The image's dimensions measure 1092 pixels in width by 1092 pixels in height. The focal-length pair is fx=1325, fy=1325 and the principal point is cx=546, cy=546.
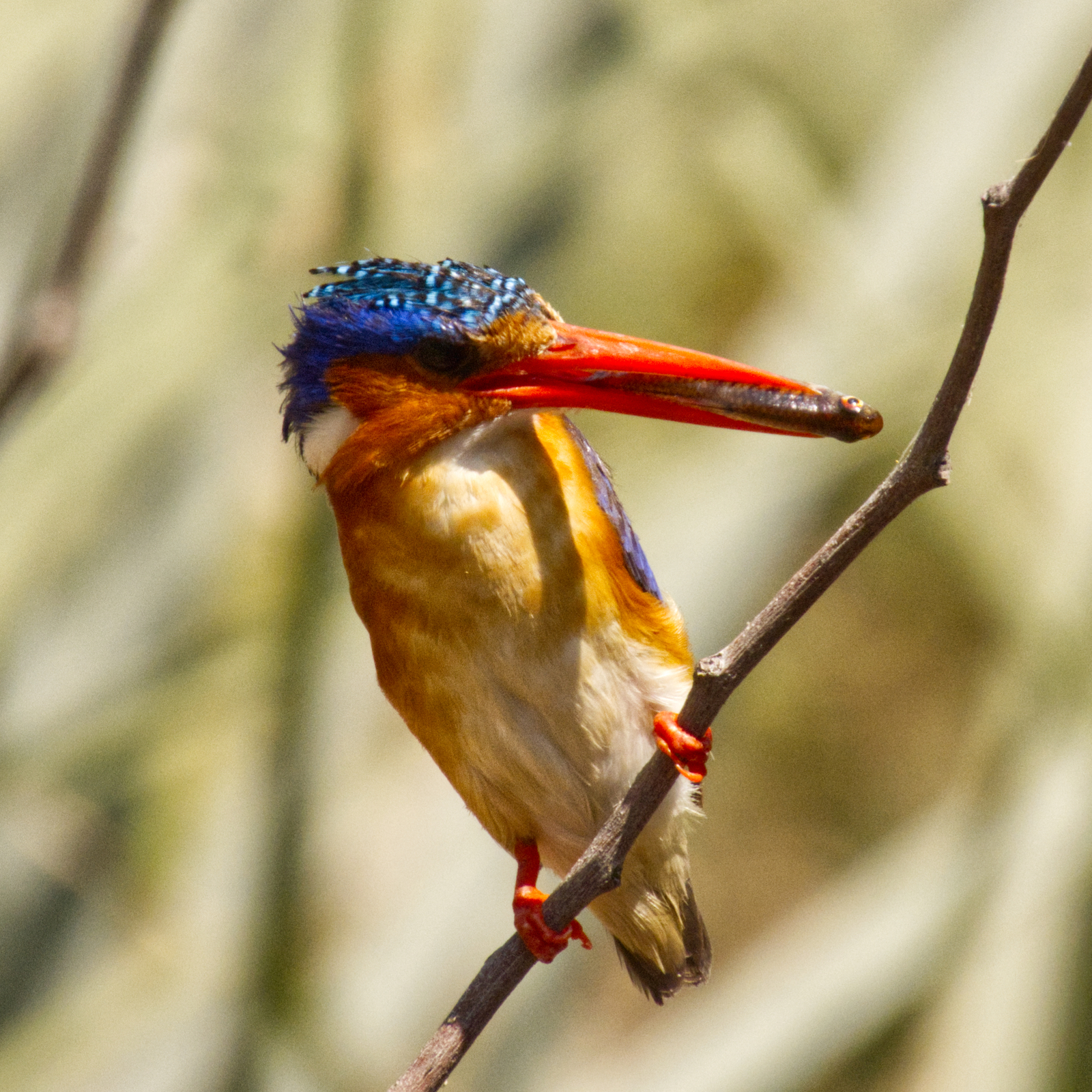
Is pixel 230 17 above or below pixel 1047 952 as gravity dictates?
above

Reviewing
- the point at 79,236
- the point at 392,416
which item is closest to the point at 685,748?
the point at 392,416

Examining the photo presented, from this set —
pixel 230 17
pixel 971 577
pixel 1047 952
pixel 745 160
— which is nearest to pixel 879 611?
pixel 971 577

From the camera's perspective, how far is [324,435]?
86.5 inches

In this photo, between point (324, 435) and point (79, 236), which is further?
point (324, 435)

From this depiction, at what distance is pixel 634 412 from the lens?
6.22ft

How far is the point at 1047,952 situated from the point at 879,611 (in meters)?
2.58

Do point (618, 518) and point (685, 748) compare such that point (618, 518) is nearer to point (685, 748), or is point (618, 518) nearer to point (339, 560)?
point (685, 748)

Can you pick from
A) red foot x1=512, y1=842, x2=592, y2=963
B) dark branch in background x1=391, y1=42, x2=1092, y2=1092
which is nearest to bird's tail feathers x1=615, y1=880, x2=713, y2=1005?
red foot x1=512, y1=842, x2=592, y2=963

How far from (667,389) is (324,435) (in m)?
0.66

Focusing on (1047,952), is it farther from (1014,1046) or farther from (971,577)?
(971,577)

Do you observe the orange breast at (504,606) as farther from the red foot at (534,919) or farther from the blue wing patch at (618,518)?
the red foot at (534,919)

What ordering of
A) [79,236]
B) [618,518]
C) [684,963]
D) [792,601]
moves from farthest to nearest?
1. [684,963]
2. [618,518]
3. [79,236]
4. [792,601]

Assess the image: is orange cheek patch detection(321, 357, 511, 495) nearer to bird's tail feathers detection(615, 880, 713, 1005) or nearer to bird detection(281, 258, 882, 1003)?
bird detection(281, 258, 882, 1003)

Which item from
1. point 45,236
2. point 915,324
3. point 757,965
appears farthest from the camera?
point 45,236
